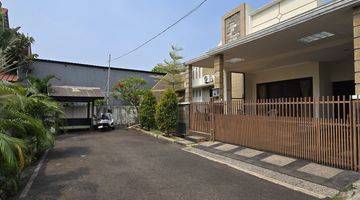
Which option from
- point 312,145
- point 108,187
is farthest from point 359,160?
point 108,187

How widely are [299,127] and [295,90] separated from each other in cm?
751

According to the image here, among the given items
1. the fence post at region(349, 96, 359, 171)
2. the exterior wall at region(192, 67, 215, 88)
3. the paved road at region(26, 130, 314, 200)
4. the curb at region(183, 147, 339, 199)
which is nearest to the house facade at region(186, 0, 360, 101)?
the fence post at region(349, 96, 359, 171)

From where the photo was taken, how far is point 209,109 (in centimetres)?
1338

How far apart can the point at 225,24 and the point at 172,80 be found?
10.7 m

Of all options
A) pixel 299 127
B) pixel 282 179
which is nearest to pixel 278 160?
pixel 299 127

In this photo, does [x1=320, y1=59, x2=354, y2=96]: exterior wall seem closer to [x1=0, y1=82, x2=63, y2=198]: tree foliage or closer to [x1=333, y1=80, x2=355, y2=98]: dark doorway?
[x1=333, y1=80, x2=355, y2=98]: dark doorway

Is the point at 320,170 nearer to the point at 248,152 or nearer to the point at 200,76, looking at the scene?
the point at 248,152

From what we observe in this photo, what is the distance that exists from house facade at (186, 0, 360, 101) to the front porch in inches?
1.3

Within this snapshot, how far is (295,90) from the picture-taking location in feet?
51.2

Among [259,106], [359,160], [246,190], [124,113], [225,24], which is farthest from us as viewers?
[124,113]

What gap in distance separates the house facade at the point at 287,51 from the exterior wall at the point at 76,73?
47.4ft

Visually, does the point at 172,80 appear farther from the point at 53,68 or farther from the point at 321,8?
the point at 321,8

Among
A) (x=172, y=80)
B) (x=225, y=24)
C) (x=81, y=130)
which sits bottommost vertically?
(x=81, y=130)

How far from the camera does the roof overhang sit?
8359mm
